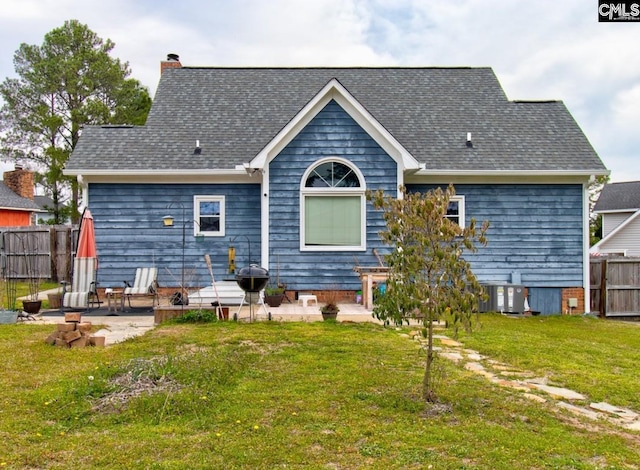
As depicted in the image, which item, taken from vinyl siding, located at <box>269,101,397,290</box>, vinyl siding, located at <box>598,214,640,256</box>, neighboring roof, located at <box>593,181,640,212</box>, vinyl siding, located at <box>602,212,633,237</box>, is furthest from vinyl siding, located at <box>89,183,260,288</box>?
vinyl siding, located at <box>602,212,633,237</box>

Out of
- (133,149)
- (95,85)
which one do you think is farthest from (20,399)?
(95,85)

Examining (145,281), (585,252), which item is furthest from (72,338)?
(585,252)

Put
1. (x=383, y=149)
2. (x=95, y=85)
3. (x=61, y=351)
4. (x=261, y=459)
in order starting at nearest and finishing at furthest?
(x=261, y=459), (x=61, y=351), (x=383, y=149), (x=95, y=85)

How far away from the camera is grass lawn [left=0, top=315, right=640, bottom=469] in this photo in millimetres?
3631

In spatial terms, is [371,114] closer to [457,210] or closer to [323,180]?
[323,180]

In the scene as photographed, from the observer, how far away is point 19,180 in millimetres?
31500

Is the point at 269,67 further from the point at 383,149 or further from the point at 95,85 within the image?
the point at 95,85

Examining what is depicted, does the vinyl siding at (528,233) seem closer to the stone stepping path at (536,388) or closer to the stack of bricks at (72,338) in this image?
the stone stepping path at (536,388)

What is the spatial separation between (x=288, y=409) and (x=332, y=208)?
Answer: 307 inches

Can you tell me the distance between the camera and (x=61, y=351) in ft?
22.2

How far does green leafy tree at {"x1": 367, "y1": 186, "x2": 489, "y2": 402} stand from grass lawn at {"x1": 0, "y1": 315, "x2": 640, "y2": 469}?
767 millimetres

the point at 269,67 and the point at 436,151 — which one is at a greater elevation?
the point at 269,67

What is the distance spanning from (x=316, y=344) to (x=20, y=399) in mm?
3772

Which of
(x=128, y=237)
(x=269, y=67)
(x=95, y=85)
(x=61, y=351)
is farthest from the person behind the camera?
(x=95, y=85)
